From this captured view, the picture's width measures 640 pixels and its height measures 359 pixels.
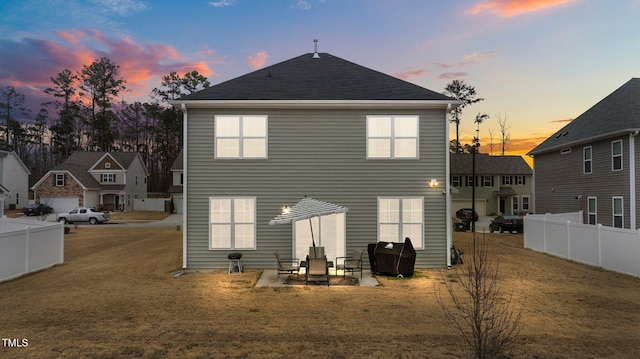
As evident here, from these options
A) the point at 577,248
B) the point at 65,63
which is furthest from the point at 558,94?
the point at 65,63

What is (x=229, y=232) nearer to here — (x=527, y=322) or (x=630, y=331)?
(x=527, y=322)

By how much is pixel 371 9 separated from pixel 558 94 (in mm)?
16280

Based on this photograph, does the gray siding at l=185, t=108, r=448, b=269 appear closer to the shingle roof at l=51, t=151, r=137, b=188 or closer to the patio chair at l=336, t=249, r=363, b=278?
the patio chair at l=336, t=249, r=363, b=278

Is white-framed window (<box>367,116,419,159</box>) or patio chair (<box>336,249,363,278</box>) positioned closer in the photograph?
patio chair (<box>336,249,363,278</box>)

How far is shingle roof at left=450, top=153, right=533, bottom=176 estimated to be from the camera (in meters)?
39.9

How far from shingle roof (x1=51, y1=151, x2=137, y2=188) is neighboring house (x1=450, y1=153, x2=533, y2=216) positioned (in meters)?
40.1

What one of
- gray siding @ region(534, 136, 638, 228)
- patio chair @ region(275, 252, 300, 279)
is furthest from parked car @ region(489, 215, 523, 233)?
patio chair @ region(275, 252, 300, 279)

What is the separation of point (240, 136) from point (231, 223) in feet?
10.1

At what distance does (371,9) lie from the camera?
57.2 feet

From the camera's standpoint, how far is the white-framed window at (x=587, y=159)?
19498 millimetres

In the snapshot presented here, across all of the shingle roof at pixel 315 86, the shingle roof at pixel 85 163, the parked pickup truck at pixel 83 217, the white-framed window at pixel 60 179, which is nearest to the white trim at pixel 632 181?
the shingle roof at pixel 315 86

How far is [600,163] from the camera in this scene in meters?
18.6

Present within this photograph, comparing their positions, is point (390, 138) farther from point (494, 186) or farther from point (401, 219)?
point (494, 186)

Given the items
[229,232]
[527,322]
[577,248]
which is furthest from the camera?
[577,248]
